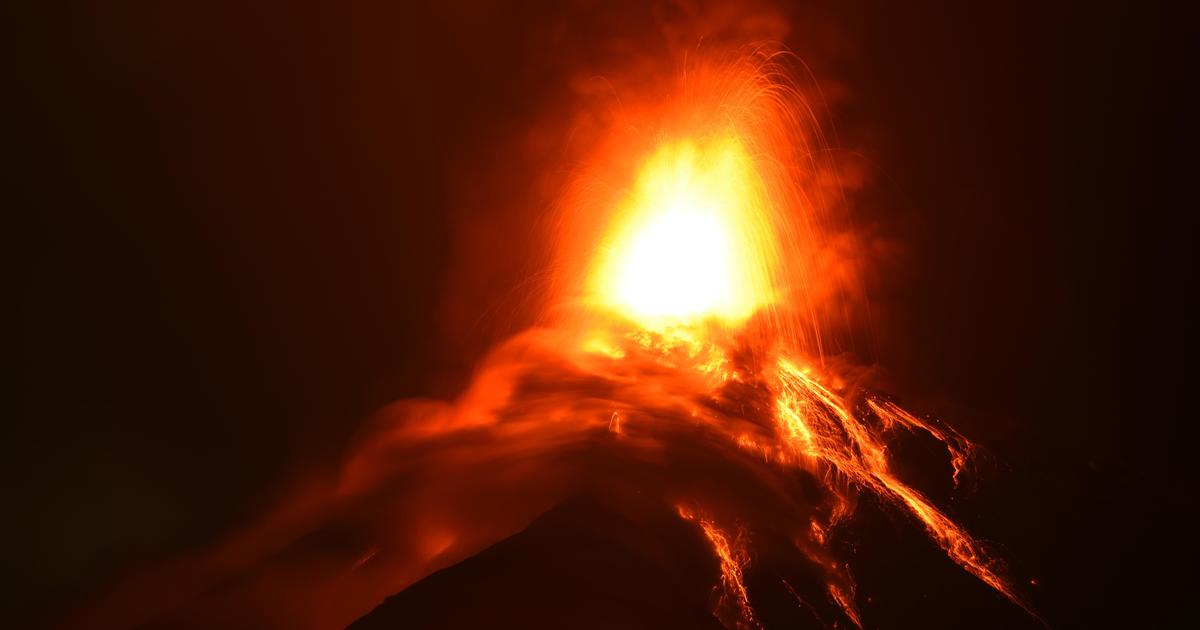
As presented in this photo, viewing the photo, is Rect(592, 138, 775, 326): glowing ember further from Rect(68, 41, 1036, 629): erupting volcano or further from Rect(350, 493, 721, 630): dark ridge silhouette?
Rect(350, 493, 721, 630): dark ridge silhouette

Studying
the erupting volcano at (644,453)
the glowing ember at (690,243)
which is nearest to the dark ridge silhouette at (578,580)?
the erupting volcano at (644,453)

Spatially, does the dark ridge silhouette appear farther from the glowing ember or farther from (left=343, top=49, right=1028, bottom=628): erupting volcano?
the glowing ember

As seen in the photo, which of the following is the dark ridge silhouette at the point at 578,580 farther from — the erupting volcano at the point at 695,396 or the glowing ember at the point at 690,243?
the glowing ember at the point at 690,243

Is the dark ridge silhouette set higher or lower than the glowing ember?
lower

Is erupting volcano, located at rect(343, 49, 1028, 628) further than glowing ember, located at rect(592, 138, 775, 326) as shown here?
No

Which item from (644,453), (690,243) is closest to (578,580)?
(644,453)

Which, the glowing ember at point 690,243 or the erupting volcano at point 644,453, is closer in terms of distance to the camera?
the erupting volcano at point 644,453

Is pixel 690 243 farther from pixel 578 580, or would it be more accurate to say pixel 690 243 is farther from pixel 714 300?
pixel 578 580

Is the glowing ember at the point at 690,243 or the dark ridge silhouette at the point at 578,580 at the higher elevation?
the glowing ember at the point at 690,243

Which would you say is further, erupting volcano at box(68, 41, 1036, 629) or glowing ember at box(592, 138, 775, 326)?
glowing ember at box(592, 138, 775, 326)

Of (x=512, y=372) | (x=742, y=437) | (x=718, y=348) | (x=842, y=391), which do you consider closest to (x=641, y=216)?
(x=718, y=348)

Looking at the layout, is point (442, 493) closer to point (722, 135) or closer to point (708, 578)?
point (708, 578)

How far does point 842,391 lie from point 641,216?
554cm

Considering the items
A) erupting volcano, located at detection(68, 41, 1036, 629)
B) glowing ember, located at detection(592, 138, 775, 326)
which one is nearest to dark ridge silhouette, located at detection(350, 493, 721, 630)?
erupting volcano, located at detection(68, 41, 1036, 629)
